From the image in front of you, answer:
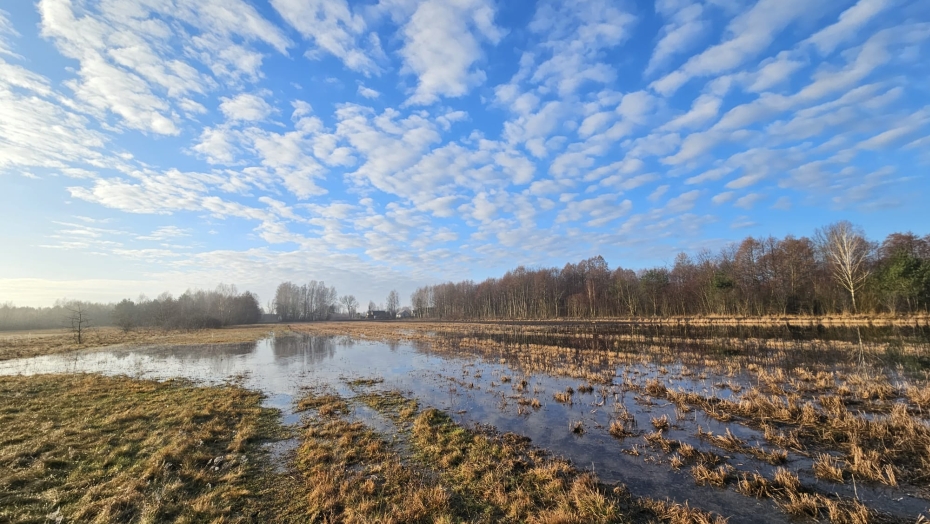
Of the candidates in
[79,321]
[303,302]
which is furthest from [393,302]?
[79,321]

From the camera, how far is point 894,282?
39219 mm

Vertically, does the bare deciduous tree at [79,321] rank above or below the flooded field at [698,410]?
above

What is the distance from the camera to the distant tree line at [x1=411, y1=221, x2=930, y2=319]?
41.8 m

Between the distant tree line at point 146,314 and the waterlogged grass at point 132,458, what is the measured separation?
81.6 metres

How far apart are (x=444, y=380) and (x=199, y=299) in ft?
509

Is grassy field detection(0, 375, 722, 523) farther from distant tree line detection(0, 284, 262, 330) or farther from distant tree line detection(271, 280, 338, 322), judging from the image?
distant tree line detection(271, 280, 338, 322)

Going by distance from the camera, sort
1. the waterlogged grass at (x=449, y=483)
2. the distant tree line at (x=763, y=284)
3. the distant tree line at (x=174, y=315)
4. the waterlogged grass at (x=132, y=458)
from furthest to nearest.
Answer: the distant tree line at (x=174, y=315) → the distant tree line at (x=763, y=284) → the waterlogged grass at (x=132, y=458) → the waterlogged grass at (x=449, y=483)

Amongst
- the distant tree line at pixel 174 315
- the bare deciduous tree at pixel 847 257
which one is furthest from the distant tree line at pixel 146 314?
the bare deciduous tree at pixel 847 257

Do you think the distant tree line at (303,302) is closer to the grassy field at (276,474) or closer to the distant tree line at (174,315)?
the distant tree line at (174,315)

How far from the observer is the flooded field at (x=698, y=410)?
22.9ft

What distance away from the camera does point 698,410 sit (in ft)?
40.2

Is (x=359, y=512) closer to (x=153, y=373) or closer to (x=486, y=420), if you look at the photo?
(x=486, y=420)

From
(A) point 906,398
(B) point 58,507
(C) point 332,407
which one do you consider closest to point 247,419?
(C) point 332,407

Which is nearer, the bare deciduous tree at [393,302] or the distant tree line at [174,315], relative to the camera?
the distant tree line at [174,315]
